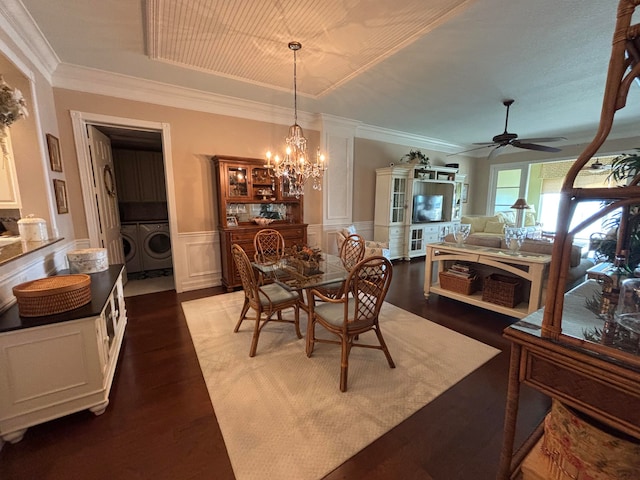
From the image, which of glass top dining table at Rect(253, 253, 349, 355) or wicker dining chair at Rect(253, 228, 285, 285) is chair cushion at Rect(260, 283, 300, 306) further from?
wicker dining chair at Rect(253, 228, 285, 285)

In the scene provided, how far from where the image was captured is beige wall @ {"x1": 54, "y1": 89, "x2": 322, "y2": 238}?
10.5ft

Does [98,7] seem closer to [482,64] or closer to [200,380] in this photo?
[200,380]

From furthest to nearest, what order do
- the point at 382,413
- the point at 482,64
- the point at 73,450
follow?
the point at 482,64 < the point at 382,413 < the point at 73,450

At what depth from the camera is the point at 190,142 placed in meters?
3.81

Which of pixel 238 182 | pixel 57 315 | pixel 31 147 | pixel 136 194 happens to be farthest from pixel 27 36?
pixel 136 194

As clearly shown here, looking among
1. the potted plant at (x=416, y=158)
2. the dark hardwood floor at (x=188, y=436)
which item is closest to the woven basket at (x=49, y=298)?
the dark hardwood floor at (x=188, y=436)

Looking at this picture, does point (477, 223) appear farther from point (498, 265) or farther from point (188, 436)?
point (188, 436)

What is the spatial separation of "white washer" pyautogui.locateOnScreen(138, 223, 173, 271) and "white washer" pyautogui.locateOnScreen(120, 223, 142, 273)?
74 mm

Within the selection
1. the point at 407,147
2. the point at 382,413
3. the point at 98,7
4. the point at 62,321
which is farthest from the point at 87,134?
the point at 407,147

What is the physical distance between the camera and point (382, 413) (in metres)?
1.76

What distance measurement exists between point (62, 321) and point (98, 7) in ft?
7.57

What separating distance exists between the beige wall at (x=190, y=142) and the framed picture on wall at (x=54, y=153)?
22 centimetres

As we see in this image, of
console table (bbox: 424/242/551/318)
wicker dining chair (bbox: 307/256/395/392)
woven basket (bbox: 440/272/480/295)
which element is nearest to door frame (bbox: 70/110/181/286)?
wicker dining chair (bbox: 307/256/395/392)

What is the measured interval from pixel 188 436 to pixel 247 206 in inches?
131
